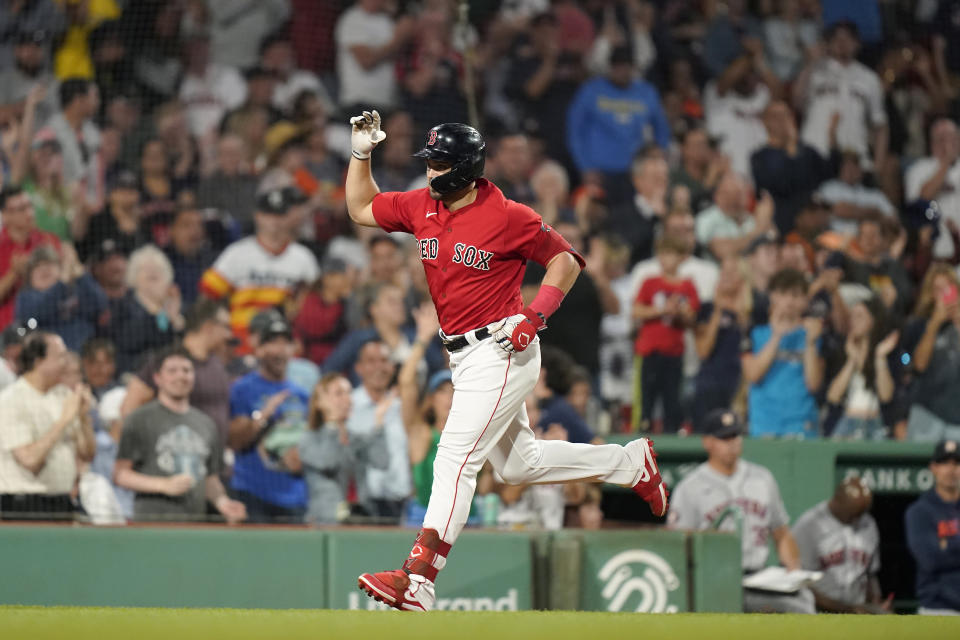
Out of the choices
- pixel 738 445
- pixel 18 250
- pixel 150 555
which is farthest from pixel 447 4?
pixel 150 555

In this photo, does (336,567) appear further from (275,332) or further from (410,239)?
(410,239)

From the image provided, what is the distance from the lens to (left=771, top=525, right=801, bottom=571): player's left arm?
8.29 metres

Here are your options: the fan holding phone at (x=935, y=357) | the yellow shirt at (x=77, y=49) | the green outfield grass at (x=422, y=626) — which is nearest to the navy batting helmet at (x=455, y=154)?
the green outfield grass at (x=422, y=626)

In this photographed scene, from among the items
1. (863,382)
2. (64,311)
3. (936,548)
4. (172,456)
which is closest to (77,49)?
(64,311)

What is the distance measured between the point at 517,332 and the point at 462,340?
0.26 m

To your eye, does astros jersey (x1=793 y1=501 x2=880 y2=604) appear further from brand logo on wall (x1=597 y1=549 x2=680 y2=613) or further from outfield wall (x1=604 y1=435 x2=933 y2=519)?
brand logo on wall (x1=597 y1=549 x2=680 y2=613)

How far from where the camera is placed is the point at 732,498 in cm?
822

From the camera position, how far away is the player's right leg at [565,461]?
224 inches

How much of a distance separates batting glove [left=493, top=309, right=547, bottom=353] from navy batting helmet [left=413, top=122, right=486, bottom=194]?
582 millimetres

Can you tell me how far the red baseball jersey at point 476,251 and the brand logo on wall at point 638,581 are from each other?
241cm

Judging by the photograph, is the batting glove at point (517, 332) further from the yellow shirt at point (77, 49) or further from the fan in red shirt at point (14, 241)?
the yellow shirt at point (77, 49)

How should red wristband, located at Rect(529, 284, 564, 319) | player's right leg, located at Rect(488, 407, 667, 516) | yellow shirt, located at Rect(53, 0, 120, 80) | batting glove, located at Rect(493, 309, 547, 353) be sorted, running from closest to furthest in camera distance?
batting glove, located at Rect(493, 309, 547, 353), red wristband, located at Rect(529, 284, 564, 319), player's right leg, located at Rect(488, 407, 667, 516), yellow shirt, located at Rect(53, 0, 120, 80)

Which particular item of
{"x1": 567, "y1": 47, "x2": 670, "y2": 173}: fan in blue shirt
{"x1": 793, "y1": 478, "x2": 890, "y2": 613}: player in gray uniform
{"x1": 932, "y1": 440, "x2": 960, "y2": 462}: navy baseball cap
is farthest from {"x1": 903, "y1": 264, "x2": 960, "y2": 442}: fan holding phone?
{"x1": 567, "y1": 47, "x2": 670, "y2": 173}: fan in blue shirt

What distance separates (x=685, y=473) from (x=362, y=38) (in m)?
5.21
